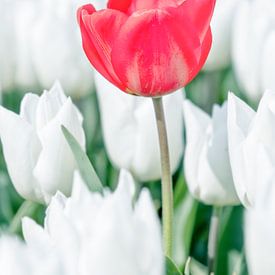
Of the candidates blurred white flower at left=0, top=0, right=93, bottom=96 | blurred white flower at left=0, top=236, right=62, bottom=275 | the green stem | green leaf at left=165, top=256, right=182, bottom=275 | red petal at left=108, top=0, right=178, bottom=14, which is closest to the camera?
blurred white flower at left=0, top=236, right=62, bottom=275

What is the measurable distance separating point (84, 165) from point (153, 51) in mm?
136

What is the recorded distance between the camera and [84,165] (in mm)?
914

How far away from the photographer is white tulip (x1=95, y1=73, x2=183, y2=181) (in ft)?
3.56

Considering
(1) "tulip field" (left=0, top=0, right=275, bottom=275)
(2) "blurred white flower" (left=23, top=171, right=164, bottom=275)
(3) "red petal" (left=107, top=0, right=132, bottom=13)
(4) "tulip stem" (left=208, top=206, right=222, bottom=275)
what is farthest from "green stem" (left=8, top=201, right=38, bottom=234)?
(2) "blurred white flower" (left=23, top=171, right=164, bottom=275)

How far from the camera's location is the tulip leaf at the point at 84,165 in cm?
91

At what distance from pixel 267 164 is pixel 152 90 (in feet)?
0.46

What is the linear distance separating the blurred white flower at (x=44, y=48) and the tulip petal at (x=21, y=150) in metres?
0.34

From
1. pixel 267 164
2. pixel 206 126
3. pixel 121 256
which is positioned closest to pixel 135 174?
pixel 206 126

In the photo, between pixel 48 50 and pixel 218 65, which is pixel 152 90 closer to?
pixel 48 50

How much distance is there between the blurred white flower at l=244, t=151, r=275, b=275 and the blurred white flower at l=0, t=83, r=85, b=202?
27cm

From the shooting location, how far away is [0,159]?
1454 millimetres

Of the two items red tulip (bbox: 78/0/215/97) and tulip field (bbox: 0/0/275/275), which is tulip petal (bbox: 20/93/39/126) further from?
red tulip (bbox: 78/0/215/97)

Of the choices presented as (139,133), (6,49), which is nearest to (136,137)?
(139,133)

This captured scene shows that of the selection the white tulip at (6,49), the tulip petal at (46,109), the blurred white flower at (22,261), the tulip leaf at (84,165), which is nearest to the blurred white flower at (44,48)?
the white tulip at (6,49)
